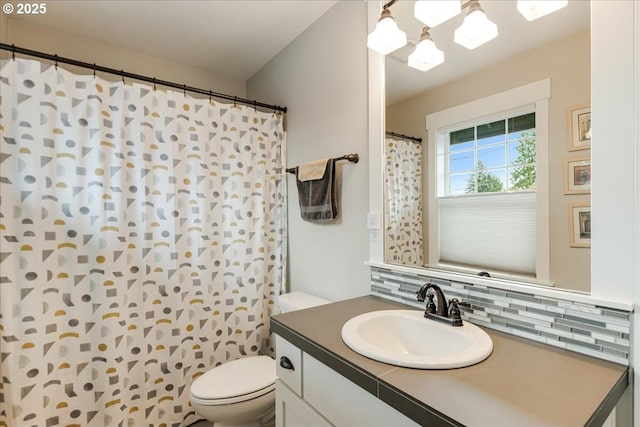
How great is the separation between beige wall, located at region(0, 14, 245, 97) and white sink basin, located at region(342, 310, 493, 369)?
2376mm

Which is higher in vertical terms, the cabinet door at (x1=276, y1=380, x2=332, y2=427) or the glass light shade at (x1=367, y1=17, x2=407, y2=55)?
the glass light shade at (x1=367, y1=17, x2=407, y2=55)

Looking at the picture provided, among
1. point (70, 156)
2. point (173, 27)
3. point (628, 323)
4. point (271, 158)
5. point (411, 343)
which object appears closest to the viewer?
point (628, 323)

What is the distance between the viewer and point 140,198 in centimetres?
174

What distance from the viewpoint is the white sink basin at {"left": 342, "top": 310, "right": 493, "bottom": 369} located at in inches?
31.7

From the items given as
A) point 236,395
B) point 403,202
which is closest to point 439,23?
point 403,202

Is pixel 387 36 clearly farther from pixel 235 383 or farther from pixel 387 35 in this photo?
pixel 235 383

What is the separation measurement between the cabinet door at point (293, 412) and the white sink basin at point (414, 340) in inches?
10.5

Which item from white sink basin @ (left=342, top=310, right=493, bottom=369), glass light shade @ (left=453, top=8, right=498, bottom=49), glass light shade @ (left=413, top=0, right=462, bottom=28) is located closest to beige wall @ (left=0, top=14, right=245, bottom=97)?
glass light shade @ (left=413, top=0, right=462, bottom=28)

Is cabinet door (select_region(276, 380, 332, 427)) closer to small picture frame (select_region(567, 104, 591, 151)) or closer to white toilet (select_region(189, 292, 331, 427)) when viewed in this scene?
white toilet (select_region(189, 292, 331, 427))

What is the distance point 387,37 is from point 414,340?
122 cm

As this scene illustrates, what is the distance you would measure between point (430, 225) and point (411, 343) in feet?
1.63

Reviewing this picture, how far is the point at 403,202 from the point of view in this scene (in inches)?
55.7

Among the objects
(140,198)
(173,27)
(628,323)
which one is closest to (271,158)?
(140,198)

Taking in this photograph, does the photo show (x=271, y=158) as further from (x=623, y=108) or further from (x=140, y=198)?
(x=623, y=108)
